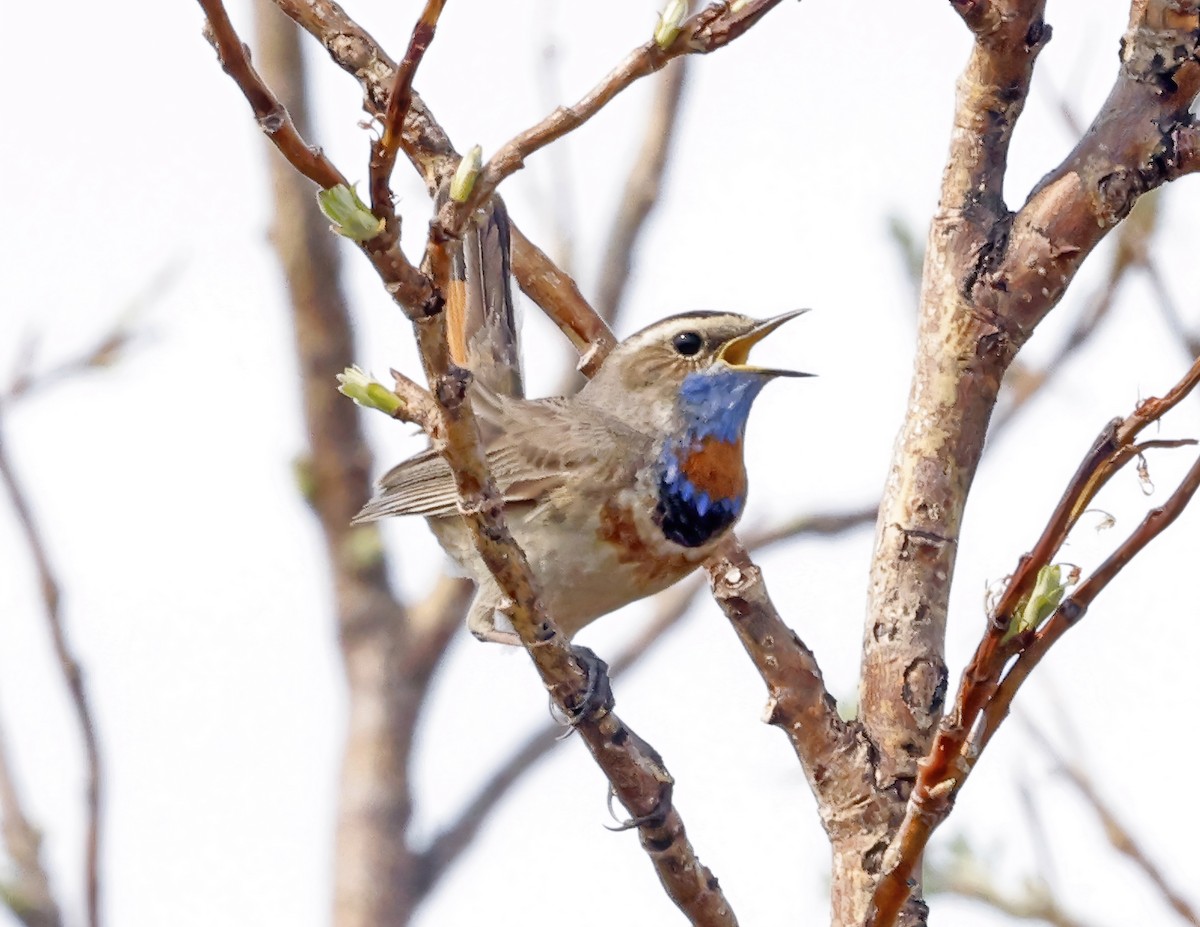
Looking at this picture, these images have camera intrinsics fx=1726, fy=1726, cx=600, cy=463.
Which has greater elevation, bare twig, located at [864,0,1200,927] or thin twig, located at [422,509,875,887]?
thin twig, located at [422,509,875,887]

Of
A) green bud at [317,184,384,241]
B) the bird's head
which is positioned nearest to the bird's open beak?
the bird's head

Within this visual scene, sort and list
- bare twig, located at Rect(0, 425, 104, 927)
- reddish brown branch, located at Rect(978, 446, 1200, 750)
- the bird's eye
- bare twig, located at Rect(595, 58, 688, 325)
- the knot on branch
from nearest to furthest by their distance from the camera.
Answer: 1. reddish brown branch, located at Rect(978, 446, 1200, 750)
2. bare twig, located at Rect(0, 425, 104, 927)
3. the knot on branch
4. the bird's eye
5. bare twig, located at Rect(595, 58, 688, 325)

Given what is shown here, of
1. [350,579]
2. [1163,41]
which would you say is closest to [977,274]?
[1163,41]

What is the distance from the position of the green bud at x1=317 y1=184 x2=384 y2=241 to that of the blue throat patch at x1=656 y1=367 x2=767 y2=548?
267cm

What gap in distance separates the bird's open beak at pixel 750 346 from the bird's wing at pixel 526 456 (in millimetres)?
416

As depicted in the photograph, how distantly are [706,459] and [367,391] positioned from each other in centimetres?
275

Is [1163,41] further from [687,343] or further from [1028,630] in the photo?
[687,343]

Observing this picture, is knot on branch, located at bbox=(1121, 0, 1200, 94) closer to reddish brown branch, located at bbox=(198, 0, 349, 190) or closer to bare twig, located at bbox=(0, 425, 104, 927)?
reddish brown branch, located at bbox=(198, 0, 349, 190)

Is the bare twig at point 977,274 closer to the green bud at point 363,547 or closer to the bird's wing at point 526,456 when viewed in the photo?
the bird's wing at point 526,456

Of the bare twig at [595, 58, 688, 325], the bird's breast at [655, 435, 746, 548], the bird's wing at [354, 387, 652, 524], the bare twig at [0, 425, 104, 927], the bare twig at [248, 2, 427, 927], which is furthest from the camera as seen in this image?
the bare twig at [595, 58, 688, 325]

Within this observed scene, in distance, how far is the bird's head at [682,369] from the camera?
5.48m

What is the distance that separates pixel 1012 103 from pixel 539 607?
1673 millimetres

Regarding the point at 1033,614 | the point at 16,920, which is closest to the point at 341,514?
the point at 16,920

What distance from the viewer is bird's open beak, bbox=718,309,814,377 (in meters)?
5.30
